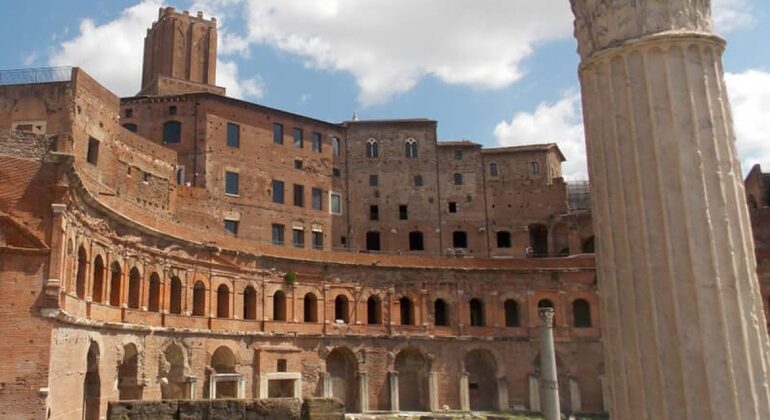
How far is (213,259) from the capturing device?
32938 mm

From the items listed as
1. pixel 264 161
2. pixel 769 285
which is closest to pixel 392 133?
pixel 264 161

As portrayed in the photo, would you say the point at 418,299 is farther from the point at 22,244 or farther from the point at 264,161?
the point at 22,244

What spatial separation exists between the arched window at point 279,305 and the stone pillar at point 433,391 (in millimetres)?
9009

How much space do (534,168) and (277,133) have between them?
18.0 m

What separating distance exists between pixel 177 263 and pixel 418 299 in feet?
49.7

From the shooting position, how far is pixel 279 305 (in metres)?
36.9

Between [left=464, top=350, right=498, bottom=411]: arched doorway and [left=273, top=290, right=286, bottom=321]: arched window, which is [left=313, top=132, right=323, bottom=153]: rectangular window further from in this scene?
[left=464, top=350, right=498, bottom=411]: arched doorway

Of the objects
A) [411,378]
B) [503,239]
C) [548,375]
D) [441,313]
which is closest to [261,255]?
[411,378]

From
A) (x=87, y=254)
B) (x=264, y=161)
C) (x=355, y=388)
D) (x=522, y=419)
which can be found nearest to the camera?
(x=87, y=254)

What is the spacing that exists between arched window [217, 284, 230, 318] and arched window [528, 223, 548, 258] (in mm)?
22370

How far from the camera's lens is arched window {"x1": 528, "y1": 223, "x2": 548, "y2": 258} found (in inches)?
1877

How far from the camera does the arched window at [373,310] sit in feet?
131

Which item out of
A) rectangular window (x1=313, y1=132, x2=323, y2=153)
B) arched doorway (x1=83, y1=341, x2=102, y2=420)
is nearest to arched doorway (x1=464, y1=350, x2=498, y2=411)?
rectangular window (x1=313, y1=132, x2=323, y2=153)

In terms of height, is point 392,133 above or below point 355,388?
above
